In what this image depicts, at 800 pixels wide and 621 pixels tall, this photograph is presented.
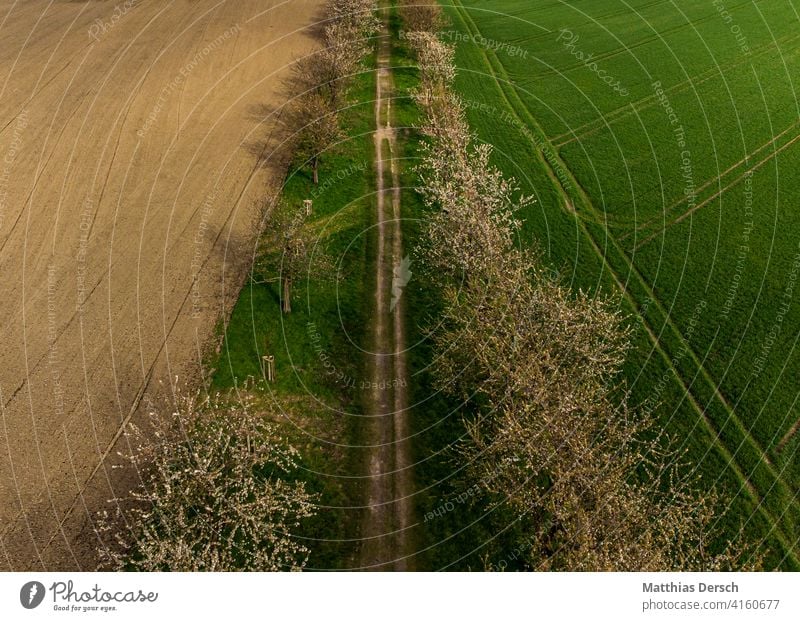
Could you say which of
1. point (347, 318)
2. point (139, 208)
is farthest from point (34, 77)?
point (347, 318)

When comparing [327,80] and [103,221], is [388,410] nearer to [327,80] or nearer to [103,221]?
[103,221]

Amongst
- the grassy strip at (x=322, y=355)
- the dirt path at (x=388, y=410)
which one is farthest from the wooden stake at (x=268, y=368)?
the dirt path at (x=388, y=410)

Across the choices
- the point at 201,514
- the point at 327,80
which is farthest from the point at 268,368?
the point at 327,80

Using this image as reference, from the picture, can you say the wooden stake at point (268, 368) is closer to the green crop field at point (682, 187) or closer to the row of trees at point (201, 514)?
the row of trees at point (201, 514)

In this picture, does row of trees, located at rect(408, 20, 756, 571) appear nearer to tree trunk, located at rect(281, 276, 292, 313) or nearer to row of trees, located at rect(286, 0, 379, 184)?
tree trunk, located at rect(281, 276, 292, 313)
